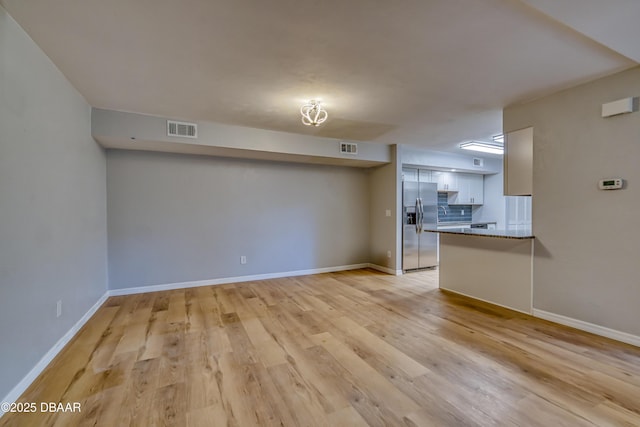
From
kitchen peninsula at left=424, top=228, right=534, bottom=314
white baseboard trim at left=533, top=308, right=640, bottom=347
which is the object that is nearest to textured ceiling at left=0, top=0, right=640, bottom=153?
kitchen peninsula at left=424, top=228, right=534, bottom=314

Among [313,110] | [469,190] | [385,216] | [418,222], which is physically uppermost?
[313,110]

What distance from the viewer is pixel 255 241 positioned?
4891mm

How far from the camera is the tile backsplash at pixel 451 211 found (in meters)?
6.46

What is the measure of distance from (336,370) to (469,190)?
5.95 m

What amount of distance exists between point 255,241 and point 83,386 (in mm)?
3070

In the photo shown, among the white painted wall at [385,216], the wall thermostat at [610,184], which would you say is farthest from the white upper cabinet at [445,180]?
the wall thermostat at [610,184]

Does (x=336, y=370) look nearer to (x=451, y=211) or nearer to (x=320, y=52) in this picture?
(x=320, y=52)

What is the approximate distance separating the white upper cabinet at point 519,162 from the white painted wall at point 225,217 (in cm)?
282

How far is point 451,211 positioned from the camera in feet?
22.0

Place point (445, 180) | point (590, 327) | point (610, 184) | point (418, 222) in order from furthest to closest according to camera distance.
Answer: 1. point (445, 180)
2. point (418, 222)
3. point (590, 327)
4. point (610, 184)

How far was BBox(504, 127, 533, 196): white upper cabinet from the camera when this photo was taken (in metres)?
3.23

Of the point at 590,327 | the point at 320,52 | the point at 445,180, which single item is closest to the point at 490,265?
the point at 590,327

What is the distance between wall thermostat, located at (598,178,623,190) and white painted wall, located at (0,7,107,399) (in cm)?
472

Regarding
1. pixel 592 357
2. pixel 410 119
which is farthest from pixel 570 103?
pixel 592 357
